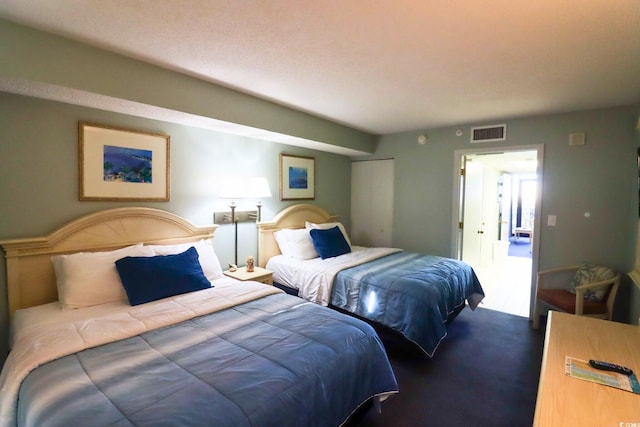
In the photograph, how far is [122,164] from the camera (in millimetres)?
2676

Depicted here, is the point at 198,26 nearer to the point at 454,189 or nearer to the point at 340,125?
the point at 340,125

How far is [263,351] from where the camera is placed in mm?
1614

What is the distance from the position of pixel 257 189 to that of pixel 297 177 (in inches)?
39.2

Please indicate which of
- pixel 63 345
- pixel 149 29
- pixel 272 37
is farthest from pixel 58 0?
pixel 63 345

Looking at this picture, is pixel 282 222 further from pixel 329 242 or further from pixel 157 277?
pixel 157 277

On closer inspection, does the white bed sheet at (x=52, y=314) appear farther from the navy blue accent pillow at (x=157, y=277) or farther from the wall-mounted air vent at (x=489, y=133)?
the wall-mounted air vent at (x=489, y=133)

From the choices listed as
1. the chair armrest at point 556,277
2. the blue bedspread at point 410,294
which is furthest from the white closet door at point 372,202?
the chair armrest at point 556,277

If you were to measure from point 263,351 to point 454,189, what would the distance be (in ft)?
11.6

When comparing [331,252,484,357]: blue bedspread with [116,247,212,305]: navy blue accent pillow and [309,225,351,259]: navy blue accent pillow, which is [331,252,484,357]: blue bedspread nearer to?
[309,225,351,259]: navy blue accent pillow

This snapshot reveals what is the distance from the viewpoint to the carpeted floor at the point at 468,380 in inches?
81.0

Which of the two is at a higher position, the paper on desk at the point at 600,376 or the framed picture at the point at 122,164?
the framed picture at the point at 122,164

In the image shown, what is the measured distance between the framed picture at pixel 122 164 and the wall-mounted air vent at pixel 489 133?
366 cm

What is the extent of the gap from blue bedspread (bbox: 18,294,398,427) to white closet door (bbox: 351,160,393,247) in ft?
10.3

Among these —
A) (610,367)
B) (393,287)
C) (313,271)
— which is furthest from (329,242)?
(610,367)
